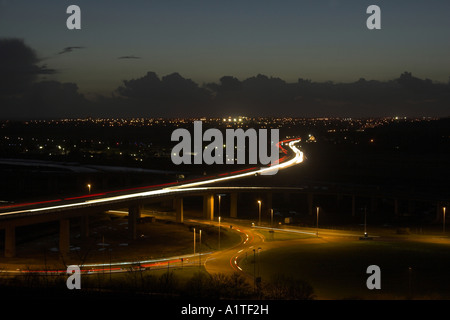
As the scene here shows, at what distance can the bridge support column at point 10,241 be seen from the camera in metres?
39.2

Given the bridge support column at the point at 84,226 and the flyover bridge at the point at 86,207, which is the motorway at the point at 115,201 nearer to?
the flyover bridge at the point at 86,207

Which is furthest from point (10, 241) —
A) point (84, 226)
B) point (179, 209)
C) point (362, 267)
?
point (362, 267)

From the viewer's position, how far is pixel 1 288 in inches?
870

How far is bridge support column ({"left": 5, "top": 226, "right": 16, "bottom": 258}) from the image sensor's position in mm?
39250

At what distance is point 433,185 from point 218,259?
6612 centimetres

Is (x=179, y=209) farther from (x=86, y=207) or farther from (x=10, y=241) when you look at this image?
(x=10, y=241)

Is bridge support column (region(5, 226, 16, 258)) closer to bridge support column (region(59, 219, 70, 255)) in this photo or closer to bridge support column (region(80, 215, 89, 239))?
bridge support column (region(59, 219, 70, 255))

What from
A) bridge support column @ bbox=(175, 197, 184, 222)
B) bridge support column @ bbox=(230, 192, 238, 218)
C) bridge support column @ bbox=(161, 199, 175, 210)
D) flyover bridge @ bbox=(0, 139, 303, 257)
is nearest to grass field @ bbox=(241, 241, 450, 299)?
flyover bridge @ bbox=(0, 139, 303, 257)

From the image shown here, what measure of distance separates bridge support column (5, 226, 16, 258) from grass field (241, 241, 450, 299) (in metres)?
17.5

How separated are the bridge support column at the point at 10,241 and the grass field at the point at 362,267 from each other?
1748cm

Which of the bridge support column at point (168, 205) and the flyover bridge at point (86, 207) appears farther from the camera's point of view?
the bridge support column at point (168, 205)

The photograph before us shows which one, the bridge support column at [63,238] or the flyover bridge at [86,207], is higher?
the flyover bridge at [86,207]

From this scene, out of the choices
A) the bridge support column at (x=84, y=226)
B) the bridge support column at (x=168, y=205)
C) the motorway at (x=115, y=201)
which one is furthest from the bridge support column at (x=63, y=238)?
the bridge support column at (x=168, y=205)

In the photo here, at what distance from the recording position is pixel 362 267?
3503 cm
